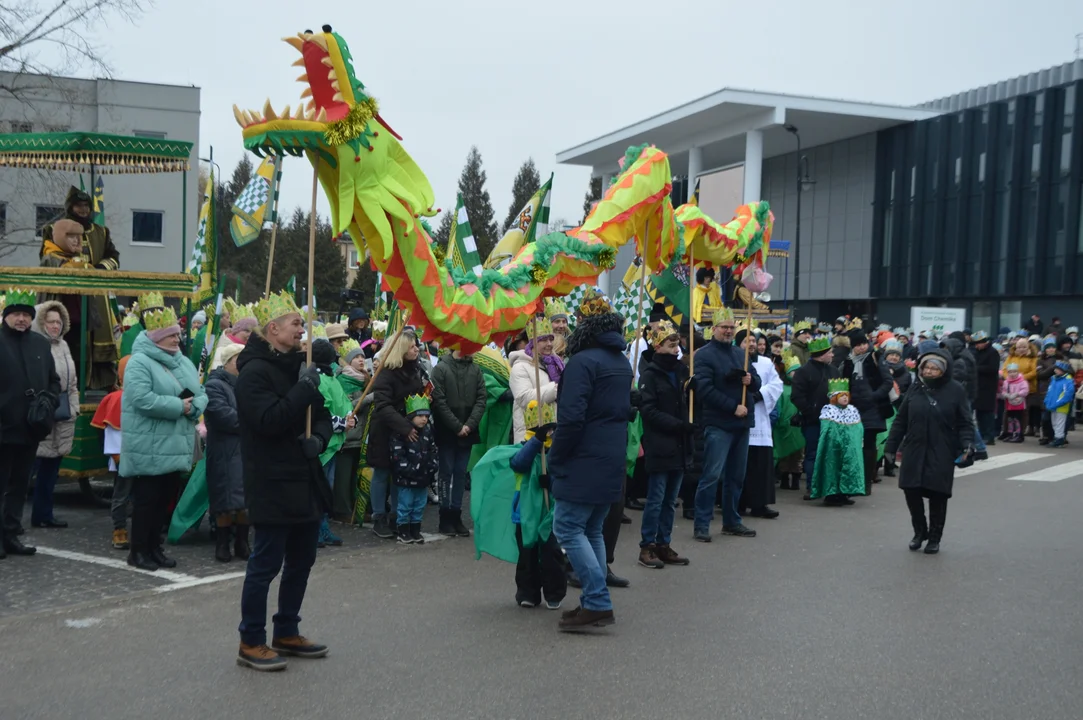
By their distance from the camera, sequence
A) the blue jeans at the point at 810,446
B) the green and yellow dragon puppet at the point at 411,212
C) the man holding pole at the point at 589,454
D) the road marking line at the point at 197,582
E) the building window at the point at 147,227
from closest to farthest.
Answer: the green and yellow dragon puppet at the point at 411,212 → the man holding pole at the point at 589,454 → the road marking line at the point at 197,582 → the blue jeans at the point at 810,446 → the building window at the point at 147,227

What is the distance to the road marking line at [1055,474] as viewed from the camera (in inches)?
523

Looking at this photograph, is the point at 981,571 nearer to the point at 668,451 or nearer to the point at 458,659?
the point at 668,451

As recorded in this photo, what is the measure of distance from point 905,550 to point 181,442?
5.83 metres

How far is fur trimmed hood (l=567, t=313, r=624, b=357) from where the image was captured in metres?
6.36

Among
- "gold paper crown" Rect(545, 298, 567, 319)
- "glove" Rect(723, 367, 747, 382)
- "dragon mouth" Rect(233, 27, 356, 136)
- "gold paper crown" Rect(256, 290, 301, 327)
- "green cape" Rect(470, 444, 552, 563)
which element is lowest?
"green cape" Rect(470, 444, 552, 563)

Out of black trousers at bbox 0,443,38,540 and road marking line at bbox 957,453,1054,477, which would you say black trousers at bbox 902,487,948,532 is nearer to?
road marking line at bbox 957,453,1054,477

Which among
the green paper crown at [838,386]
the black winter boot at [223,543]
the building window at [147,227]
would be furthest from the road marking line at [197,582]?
the building window at [147,227]

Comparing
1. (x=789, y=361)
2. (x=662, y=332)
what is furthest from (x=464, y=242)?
(x=789, y=361)

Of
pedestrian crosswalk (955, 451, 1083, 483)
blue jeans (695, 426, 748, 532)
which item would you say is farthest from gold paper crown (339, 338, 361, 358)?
pedestrian crosswalk (955, 451, 1083, 483)

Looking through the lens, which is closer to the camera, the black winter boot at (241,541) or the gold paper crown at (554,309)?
the black winter boot at (241,541)

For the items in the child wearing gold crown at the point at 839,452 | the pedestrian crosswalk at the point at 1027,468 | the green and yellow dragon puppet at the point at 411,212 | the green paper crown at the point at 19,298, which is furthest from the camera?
the pedestrian crosswalk at the point at 1027,468

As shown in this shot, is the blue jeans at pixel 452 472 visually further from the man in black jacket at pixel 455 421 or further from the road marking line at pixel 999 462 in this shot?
the road marking line at pixel 999 462

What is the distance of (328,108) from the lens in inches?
219

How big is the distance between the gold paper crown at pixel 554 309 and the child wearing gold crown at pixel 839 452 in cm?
318
